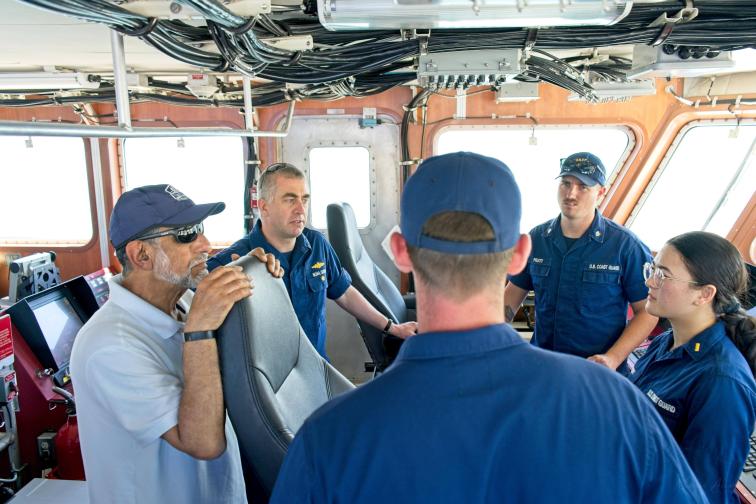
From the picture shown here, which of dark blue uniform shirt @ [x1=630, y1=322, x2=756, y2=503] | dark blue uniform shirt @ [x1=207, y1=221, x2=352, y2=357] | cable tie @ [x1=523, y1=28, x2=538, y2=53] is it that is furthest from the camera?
dark blue uniform shirt @ [x1=207, y1=221, x2=352, y2=357]

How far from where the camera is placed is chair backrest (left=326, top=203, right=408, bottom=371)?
299 cm

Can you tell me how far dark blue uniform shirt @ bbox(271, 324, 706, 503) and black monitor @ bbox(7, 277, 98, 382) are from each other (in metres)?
2.44

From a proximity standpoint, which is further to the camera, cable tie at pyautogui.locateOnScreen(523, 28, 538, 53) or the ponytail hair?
cable tie at pyautogui.locateOnScreen(523, 28, 538, 53)

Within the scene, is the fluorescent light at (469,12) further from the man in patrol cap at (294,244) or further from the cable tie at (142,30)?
the man in patrol cap at (294,244)

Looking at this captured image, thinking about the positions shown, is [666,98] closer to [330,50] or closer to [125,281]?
[330,50]

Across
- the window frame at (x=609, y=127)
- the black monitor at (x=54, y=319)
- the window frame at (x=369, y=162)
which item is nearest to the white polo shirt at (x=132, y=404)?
the black monitor at (x=54, y=319)

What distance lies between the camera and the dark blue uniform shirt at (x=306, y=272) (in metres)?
2.48

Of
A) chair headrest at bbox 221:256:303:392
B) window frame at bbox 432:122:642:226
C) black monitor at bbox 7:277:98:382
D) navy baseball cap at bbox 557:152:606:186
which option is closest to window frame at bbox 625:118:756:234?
window frame at bbox 432:122:642:226

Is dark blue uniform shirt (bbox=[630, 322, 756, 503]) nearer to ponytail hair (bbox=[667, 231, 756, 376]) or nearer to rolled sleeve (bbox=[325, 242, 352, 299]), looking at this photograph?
ponytail hair (bbox=[667, 231, 756, 376])

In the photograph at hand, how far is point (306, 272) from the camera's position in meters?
2.51

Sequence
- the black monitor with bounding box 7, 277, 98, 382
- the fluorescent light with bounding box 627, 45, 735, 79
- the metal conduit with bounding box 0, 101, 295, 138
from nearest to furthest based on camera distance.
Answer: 1. the metal conduit with bounding box 0, 101, 295, 138
2. the fluorescent light with bounding box 627, 45, 735, 79
3. the black monitor with bounding box 7, 277, 98, 382

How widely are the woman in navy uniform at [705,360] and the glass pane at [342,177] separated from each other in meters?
2.72

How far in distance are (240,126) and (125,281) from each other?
2953 millimetres

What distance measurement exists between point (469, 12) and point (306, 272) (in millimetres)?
1479
